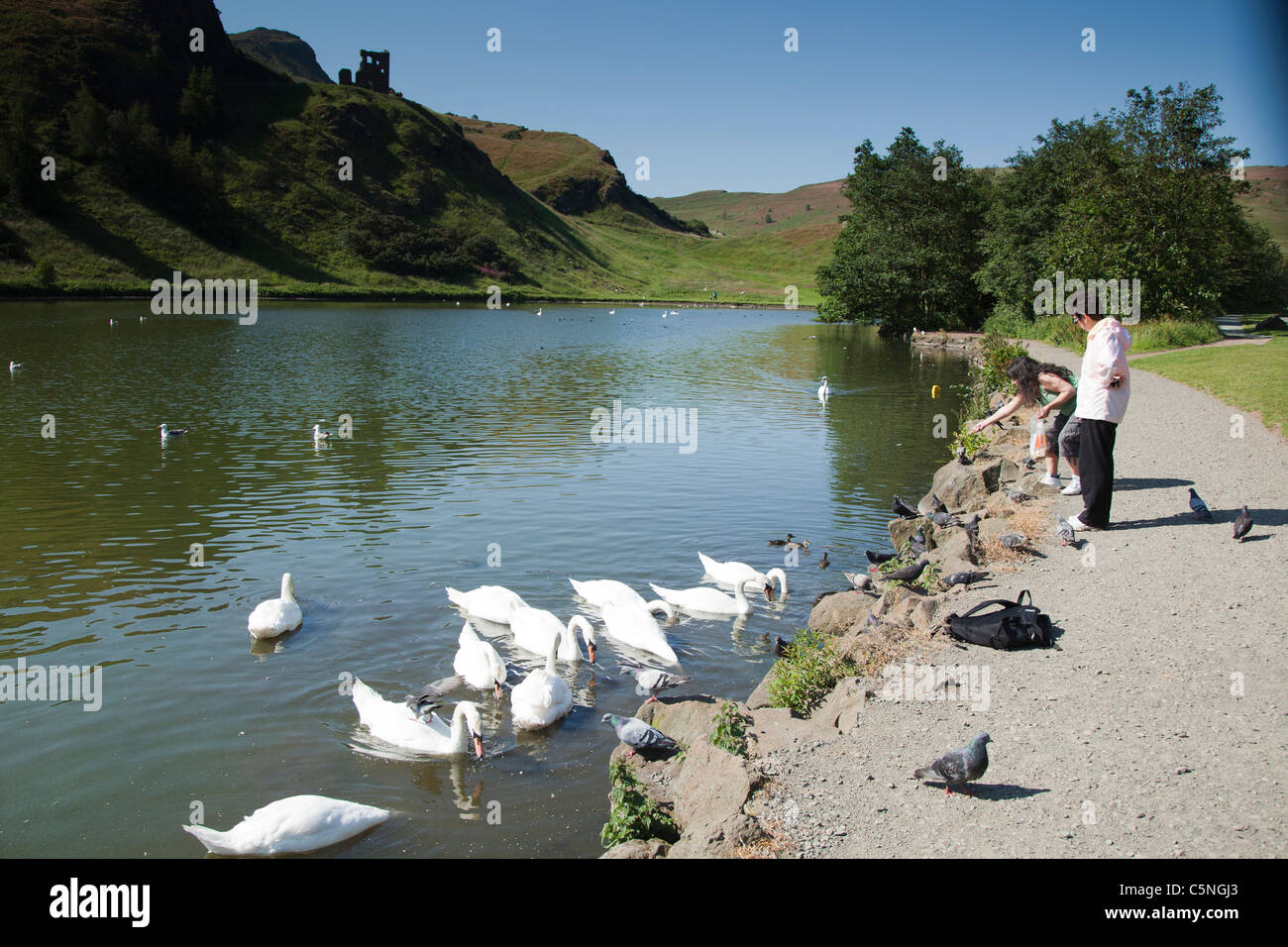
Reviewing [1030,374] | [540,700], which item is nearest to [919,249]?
[1030,374]

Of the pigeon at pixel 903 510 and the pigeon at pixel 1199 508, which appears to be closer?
the pigeon at pixel 1199 508

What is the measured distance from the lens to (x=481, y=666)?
9922mm

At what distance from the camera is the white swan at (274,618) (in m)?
11.0

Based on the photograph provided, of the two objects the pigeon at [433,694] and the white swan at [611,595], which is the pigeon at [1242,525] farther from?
the pigeon at [433,694]

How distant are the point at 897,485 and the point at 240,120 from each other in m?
134

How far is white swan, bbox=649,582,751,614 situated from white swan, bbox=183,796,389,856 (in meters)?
6.35

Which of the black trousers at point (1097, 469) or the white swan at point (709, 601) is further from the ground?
A: the black trousers at point (1097, 469)

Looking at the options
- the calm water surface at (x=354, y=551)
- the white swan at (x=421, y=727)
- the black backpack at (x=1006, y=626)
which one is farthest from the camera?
the white swan at (x=421, y=727)

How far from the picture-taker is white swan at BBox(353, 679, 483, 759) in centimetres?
836

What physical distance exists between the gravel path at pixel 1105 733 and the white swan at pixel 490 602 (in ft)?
18.8

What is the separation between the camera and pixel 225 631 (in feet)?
37.3

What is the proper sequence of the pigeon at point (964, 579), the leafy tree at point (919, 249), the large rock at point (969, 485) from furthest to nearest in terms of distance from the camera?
the leafy tree at point (919, 249)
the large rock at point (969, 485)
the pigeon at point (964, 579)

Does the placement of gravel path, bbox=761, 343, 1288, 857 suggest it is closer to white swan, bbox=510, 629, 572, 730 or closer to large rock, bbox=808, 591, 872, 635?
large rock, bbox=808, 591, 872, 635

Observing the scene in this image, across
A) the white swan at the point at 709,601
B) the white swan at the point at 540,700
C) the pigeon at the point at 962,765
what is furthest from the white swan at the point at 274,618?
the pigeon at the point at 962,765
